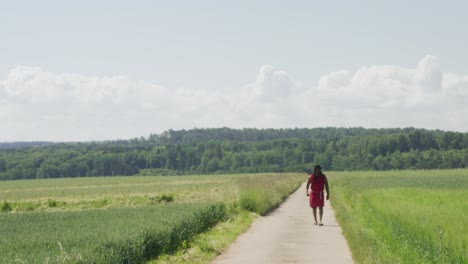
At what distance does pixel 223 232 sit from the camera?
21547mm

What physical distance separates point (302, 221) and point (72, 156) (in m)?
164

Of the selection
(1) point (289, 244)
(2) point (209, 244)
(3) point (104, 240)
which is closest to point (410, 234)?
(1) point (289, 244)

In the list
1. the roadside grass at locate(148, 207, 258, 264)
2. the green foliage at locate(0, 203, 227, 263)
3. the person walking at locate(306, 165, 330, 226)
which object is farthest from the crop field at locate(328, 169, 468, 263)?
the green foliage at locate(0, 203, 227, 263)

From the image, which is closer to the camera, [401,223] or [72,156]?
[401,223]

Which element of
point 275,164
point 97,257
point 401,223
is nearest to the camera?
point 97,257

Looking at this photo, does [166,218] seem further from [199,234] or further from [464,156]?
[464,156]

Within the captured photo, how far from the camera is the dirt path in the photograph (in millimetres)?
16219

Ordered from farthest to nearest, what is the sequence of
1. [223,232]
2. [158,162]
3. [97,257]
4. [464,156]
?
[158,162] → [464,156] → [223,232] → [97,257]

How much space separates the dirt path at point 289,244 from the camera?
53.2 feet

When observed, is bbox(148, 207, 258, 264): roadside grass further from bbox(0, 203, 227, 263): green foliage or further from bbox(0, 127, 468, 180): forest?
A: bbox(0, 127, 468, 180): forest

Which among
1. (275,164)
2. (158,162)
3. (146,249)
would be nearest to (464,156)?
(275,164)

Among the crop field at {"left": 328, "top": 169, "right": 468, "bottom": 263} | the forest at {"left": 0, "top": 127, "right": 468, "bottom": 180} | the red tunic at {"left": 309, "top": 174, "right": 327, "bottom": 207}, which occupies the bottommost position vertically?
the crop field at {"left": 328, "top": 169, "right": 468, "bottom": 263}

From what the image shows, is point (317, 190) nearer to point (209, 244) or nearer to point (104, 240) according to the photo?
point (209, 244)

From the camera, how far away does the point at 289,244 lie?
742 inches
